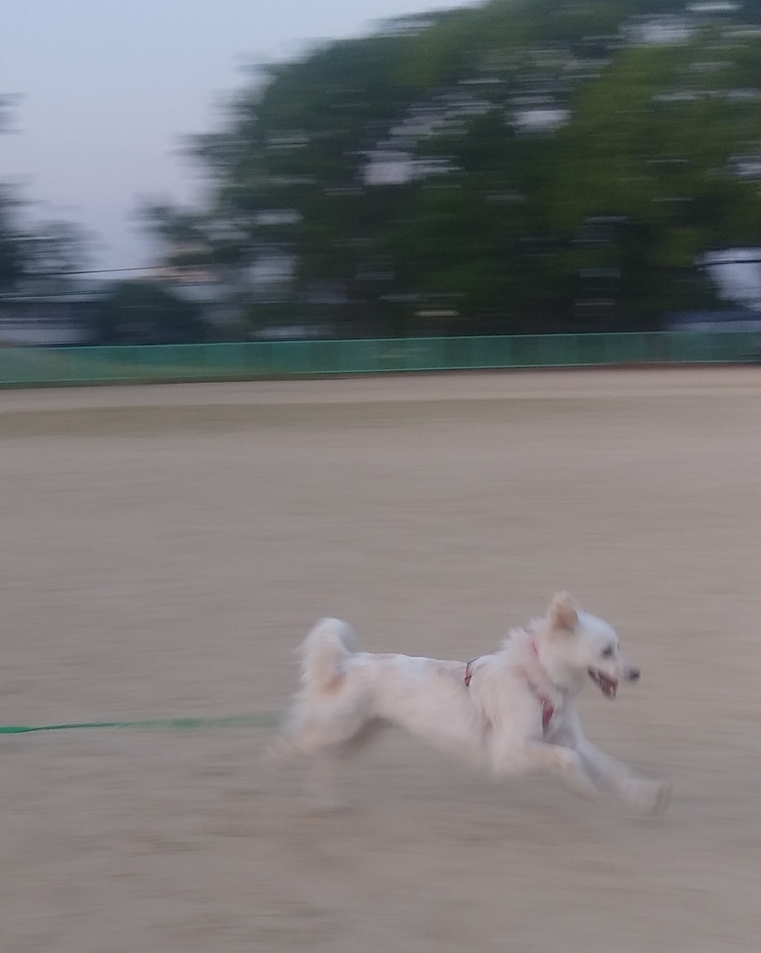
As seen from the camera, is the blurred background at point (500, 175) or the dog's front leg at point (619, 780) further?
the blurred background at point (500, 175)

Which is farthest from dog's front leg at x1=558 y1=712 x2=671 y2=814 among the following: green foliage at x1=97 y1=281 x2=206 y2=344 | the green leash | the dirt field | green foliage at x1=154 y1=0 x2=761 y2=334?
green foliage at x1=97 y1=281 x2=206 y2=344

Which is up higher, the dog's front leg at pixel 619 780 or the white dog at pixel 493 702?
the white dog at pixel 493 702

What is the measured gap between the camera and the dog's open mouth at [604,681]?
3.96 m

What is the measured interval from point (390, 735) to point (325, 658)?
0.93 metres

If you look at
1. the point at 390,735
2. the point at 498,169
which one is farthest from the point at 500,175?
the point at 390,735

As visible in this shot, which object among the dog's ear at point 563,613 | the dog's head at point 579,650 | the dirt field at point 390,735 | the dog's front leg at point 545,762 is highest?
the dog's ear at point 563,613

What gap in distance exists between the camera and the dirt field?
11.2 ft

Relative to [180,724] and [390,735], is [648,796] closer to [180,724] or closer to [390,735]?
[390,735]

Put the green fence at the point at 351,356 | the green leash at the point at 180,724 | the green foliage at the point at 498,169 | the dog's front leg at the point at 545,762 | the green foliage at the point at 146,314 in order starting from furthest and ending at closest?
the green foliage at the point at 146,314
the green foliage at the point at 498,169
the green fence at the point at 351,356
the green leash at the point at 180,724
the dog's front leg at the point at 545,762

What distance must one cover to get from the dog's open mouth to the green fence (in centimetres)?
2737

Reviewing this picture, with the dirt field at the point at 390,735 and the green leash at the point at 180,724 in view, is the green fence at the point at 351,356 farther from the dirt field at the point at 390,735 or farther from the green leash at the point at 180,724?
the green leash at the point at 180,724

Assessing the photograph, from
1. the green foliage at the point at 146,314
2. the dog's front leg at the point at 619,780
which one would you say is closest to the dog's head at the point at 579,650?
the dog's front leg at the point at 619,780

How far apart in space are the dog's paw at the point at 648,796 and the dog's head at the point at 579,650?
1.05 feet

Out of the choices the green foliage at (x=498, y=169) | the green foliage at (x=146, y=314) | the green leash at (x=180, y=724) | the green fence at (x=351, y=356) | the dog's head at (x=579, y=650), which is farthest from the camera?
the green foliage at (x=146, y=314)
